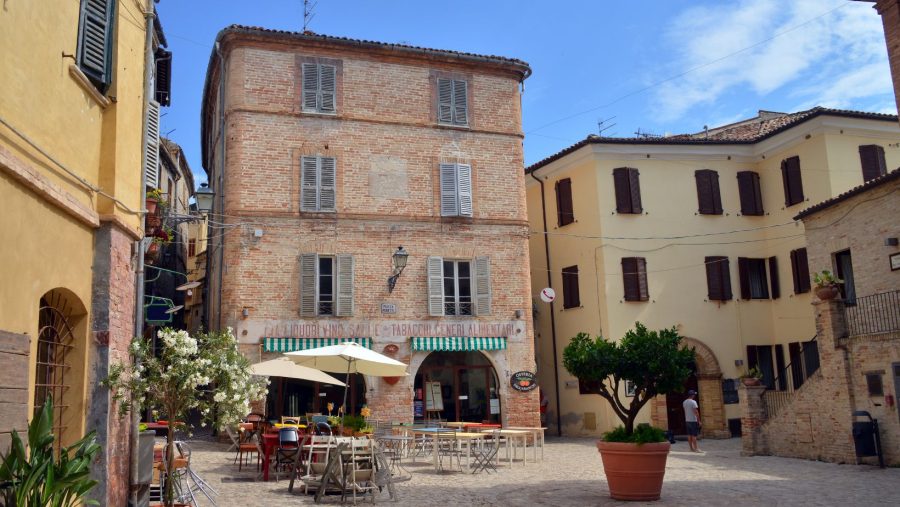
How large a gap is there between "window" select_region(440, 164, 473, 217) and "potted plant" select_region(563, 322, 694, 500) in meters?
10.4

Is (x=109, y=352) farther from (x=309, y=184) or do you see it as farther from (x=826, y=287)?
(x=826, y=287)

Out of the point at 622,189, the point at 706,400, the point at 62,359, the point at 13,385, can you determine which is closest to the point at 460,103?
the point at 622,189

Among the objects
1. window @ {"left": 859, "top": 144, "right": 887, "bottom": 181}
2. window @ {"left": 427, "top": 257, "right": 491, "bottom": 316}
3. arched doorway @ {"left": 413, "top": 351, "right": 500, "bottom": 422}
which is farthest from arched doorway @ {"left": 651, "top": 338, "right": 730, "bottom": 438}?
window @ {"left": 859, "top": 144, "right": 887, "bottom": 181}

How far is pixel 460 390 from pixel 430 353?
140cm

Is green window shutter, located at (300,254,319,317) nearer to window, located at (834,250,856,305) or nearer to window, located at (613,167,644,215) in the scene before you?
window, located at (613,167,644,215)

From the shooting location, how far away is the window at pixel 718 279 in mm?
23844

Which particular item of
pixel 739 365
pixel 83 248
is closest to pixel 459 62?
pixel 739 365

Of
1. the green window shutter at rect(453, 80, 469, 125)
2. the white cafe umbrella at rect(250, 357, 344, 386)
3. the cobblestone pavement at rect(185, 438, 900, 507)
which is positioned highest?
the green window shutter at rect(453, 80, 469, 125)

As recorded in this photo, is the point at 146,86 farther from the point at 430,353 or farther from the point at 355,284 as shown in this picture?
the point at 430,353

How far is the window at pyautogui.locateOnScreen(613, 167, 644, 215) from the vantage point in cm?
2362

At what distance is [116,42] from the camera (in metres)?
8.12

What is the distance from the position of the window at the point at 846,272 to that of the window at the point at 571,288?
7516 mm

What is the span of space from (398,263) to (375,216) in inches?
58.6

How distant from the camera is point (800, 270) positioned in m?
22.9
